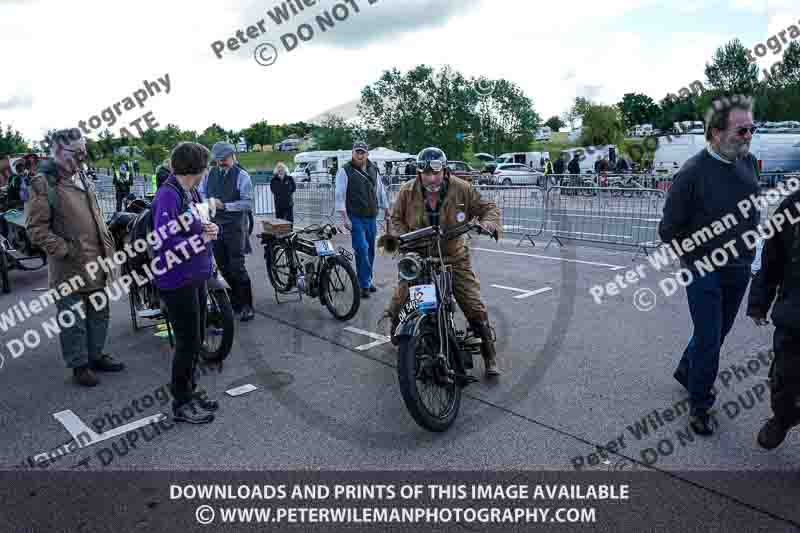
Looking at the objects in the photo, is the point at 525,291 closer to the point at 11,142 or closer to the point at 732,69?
the point at 11,142

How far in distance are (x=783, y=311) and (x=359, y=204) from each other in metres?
5.20

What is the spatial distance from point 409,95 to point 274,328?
64.7 m

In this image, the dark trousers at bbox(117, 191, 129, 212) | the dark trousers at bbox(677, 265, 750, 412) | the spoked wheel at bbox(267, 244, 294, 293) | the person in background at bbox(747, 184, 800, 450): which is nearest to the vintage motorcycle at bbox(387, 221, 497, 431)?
the dark trousers at bbox(677, 265, 750, 412)

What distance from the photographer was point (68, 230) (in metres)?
4.72

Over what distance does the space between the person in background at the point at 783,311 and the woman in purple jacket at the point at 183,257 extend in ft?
11.0

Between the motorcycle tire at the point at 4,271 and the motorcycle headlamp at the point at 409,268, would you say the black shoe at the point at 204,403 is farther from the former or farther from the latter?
the motorcycle tire at the point at 4,271

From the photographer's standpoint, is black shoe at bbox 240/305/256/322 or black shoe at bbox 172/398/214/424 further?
black shoe at bbox 240/305/256/322

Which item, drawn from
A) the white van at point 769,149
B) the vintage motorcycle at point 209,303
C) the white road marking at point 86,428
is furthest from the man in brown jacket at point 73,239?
the white van at point 769,149

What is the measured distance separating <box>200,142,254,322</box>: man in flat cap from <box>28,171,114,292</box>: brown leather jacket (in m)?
1.66

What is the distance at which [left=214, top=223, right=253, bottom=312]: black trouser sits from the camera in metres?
6.68

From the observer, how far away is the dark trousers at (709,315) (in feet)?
12.0

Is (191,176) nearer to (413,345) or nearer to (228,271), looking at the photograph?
(413,345)

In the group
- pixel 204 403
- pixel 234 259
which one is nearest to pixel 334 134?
pixel 234 259

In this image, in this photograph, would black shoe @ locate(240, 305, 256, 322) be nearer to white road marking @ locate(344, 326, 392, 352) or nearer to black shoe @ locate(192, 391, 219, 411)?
white road marking @ locate(344, 326, 392, 352)
